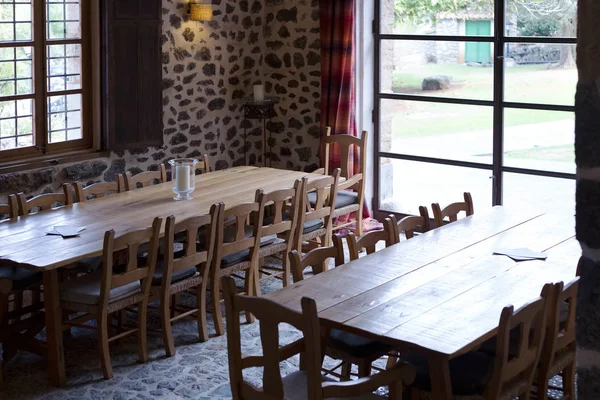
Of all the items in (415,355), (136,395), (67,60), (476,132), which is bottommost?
(136,395)

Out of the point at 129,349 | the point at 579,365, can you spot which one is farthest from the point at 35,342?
the point at 579,365

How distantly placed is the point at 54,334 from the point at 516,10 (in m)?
4.51

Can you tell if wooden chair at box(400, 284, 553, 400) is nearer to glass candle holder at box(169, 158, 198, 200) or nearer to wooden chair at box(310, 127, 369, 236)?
glass candle holder at box(169, 158, 198, 200)

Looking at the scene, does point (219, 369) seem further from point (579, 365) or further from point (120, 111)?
point (579, 365)

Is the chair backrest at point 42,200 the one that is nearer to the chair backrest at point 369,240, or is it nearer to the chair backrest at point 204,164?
the chair backrest at point 204,164

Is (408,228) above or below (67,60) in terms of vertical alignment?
below

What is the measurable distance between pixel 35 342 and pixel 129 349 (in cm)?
62

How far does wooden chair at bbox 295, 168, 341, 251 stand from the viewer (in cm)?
620

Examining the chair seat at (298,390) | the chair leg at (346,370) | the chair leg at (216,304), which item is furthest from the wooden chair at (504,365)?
the chair leg at (216,304)

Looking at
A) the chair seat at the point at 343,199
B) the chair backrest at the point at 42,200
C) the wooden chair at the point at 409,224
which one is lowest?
the chair seat at the point at 343,199

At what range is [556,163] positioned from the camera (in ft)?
23.6

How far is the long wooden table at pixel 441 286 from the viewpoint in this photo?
351 centimetres

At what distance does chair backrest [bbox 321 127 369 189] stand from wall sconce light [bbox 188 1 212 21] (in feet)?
4.79

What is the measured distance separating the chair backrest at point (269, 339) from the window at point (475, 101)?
164 inches
